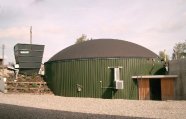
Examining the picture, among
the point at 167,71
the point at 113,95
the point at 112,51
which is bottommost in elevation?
the point at 113,95

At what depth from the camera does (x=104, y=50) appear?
36.2 metres

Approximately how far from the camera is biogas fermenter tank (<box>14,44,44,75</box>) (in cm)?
4191

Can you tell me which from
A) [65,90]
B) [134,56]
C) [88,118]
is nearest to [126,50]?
[134,56]

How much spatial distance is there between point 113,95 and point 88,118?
2007 centimetres

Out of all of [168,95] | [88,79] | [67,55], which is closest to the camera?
[168,95]

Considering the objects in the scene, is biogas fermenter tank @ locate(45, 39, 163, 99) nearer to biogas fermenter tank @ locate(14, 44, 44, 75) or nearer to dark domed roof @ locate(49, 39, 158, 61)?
dark domed roof @ locate(49, 39, 158, 61)

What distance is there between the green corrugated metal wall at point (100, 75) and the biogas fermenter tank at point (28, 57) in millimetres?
7360

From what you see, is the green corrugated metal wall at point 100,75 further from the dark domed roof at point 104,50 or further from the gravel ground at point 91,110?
the gravel ground at point 91,110

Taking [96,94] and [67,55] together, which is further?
[67,55]

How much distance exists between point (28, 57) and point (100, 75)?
41.4ft

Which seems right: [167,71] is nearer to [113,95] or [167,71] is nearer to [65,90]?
[113,95]

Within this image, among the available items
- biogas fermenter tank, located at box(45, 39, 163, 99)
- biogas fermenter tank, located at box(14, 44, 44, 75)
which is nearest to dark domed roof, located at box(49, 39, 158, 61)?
biogas fermenter tank, located at box(45, 39, 163, 99)

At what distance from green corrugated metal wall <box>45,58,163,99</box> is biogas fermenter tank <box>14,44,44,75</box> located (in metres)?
7.36

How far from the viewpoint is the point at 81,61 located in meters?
35.6
